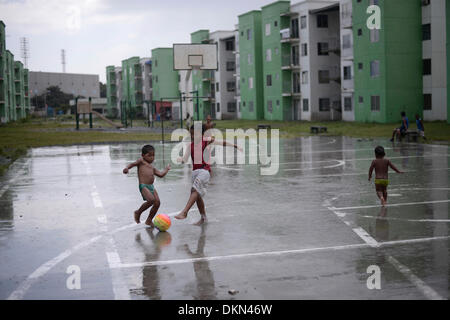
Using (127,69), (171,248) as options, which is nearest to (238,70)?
(127,69)

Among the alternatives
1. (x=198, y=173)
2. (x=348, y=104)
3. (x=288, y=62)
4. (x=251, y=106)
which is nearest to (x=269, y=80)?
(x=288, y=62)

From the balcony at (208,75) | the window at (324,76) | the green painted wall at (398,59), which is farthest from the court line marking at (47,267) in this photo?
the balcony at (208,75)

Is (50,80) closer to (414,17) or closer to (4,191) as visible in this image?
(414,17)

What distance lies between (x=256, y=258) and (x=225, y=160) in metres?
15.6

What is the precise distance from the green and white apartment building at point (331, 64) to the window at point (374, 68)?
0.30 ft

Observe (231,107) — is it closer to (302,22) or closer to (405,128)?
(302,22)

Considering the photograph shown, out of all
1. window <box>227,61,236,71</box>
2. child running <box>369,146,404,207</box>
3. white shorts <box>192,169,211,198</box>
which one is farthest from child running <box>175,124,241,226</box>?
window <box>227,61,236,71</box>

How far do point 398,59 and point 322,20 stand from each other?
15.3 metres

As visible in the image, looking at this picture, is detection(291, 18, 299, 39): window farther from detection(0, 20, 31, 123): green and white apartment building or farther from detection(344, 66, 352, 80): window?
detection(0, 20, 31, 123): green and white apartment building

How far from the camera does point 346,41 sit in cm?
6003

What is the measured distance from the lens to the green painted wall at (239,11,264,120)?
7712 centimetres

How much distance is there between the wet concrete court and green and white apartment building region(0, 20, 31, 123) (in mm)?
65322

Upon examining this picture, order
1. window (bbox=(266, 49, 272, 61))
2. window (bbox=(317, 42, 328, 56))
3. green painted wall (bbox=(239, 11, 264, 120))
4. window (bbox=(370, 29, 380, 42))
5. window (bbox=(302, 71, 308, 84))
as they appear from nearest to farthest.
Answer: window (bbox=(370, 29, 380, 42)) → window (bbox=(317, 42, 328, 56)) → window (bbox=(302, 71, 308, 84)) → window (bbox=(266, 49, 272, 61)) → green painted wall (bbox=(239, 11, 264, 120))

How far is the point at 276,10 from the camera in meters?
70.2
